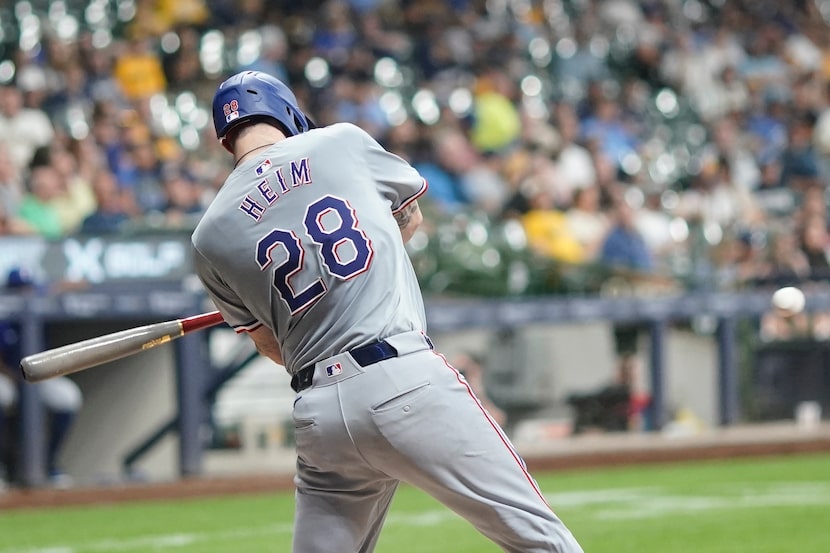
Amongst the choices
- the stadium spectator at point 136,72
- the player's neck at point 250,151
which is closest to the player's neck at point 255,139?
the player's neck at point 250,151

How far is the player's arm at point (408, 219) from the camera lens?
12.5 feet

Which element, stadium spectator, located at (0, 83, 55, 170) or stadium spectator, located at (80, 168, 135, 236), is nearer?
stadium spectator, located at (80, 168, 135, 236)

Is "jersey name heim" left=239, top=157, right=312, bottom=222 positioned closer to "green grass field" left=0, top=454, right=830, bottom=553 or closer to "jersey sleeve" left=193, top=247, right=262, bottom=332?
"jersey sleeve" left=193, top=247, right=262, bottom=332

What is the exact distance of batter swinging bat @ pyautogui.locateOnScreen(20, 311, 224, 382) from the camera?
4031 mm

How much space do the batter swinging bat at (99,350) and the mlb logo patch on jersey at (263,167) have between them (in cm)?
68

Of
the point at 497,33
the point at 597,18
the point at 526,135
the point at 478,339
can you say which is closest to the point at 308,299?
the point at 478,339

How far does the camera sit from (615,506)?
7941 mm

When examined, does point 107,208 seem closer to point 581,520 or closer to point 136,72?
point 136,72

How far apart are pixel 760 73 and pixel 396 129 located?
721 cm

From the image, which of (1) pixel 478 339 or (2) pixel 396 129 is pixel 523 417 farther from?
(2) pixel 396 129

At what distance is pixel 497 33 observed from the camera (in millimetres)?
16469

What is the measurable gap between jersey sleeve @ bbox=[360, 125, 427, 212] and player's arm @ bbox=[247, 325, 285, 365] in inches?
19.5

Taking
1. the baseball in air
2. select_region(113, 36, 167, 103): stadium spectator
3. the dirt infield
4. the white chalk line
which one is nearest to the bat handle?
the white chalk line

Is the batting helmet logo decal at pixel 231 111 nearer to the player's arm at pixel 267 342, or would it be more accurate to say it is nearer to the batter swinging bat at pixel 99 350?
the player's arm at pixel 267 342
